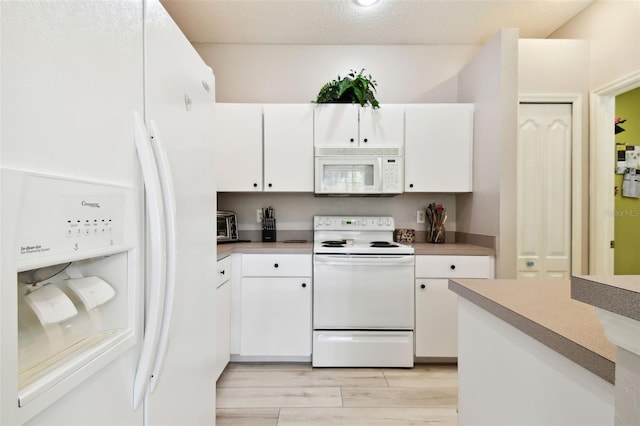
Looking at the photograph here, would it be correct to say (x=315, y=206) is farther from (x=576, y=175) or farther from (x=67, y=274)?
(x=67, y=274)

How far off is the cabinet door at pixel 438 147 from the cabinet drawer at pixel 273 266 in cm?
107

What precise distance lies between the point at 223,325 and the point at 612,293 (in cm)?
220

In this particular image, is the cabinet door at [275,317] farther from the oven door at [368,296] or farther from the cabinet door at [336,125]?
the cabinet door at [336,125]

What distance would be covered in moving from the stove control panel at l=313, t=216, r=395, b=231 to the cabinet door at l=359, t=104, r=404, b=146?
2.15ft

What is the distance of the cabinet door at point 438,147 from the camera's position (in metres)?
2.68

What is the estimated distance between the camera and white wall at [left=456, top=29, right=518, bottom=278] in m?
2.27

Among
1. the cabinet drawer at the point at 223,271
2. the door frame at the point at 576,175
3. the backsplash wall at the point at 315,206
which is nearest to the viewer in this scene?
the cabinet drawer at the point at 223,271

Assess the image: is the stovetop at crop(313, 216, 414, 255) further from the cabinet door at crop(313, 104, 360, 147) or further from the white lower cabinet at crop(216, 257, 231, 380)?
the white lower cabinet at crop(216, 257, 231, 380)

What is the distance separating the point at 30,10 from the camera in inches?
20.3

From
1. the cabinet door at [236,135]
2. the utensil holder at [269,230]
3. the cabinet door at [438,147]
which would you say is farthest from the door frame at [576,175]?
the utensil holder at [269,230]

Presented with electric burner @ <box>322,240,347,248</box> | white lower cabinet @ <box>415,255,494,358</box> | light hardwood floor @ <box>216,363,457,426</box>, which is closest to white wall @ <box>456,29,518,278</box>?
white lower cabinet @ <box>415,255,494,358</box>

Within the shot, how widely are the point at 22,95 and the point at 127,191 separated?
28cm

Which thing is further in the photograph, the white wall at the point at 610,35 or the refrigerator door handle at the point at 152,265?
the white wall at the point at 610,35

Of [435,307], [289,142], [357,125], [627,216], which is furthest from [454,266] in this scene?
[289,142]
